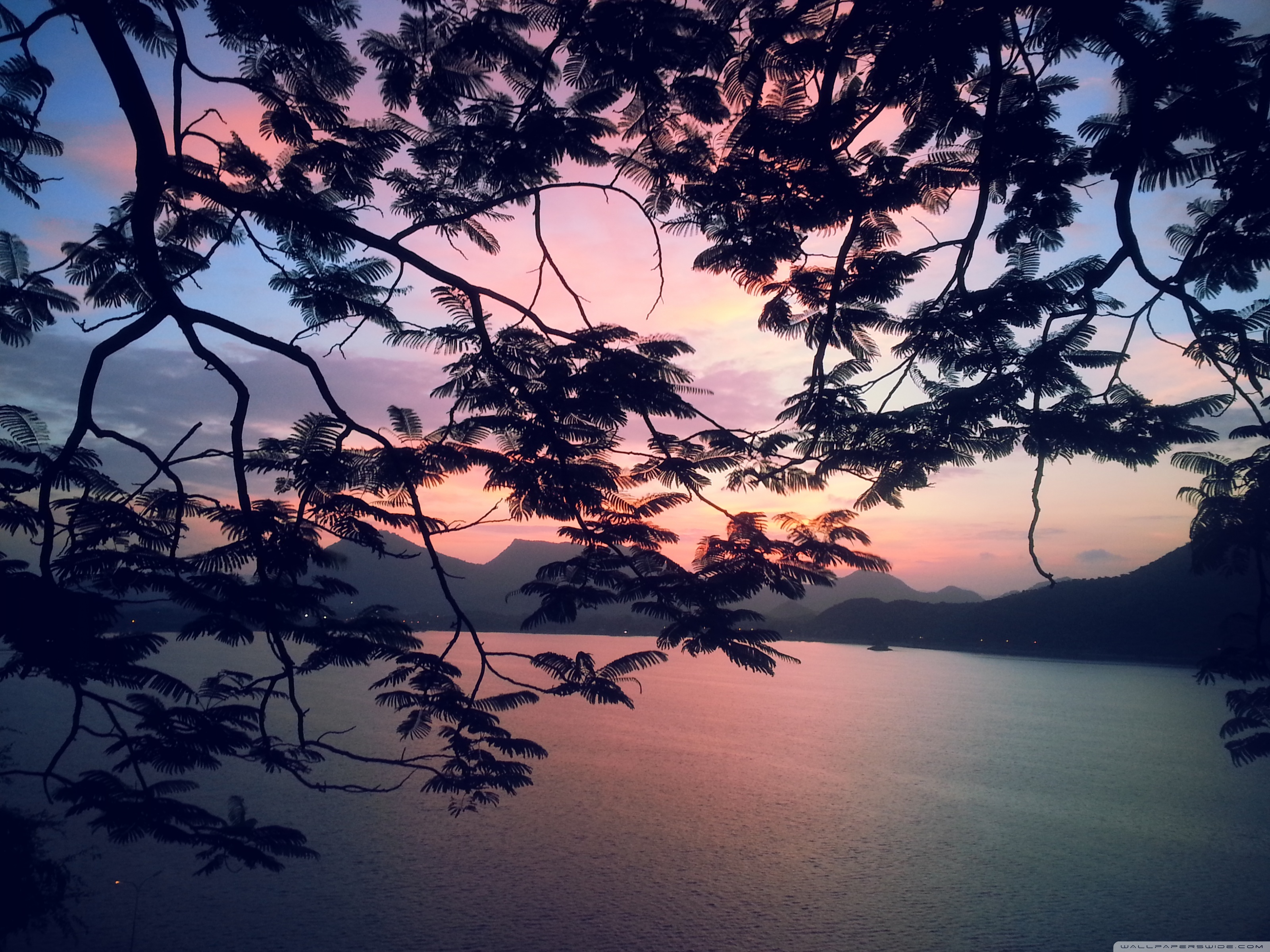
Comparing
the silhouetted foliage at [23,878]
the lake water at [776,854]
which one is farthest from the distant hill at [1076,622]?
the silhouetted foliage at [23,878]

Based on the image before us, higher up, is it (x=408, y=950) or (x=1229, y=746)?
(x=1229, y=746)

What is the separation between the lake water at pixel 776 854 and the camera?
23.7m

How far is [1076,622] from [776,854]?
50876 mm

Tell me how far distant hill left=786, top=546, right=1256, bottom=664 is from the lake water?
27.7 ft

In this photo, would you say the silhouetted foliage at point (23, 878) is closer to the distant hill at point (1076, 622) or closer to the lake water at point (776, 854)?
the lake water at point (776, 854)

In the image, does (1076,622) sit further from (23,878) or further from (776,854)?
(23,878)

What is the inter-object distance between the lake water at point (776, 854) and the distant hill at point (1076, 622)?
8.43 meters

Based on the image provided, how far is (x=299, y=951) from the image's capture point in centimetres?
2286

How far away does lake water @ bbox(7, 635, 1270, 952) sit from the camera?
23.7 metres

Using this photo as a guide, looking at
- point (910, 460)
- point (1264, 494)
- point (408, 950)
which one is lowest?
point (408, 950)

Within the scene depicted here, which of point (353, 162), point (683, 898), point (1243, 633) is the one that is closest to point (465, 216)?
point (353, 162)

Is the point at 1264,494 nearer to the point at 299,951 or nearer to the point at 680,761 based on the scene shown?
the point at 299,951

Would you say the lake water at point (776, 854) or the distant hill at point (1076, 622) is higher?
the distant hill at point (1076, 622)

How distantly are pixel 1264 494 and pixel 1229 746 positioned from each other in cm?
193
